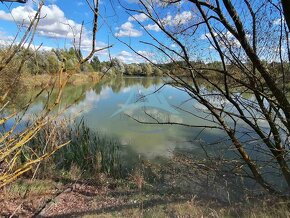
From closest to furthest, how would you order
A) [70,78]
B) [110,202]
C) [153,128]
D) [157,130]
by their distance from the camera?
[70,78] < [110,202] < [157,130] < [153,128]

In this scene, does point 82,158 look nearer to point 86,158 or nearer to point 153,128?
point 86,158

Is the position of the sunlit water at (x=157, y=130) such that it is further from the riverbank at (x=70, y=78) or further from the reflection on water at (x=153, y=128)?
the riverbank at (x=70, y=78)

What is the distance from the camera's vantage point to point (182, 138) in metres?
12.4

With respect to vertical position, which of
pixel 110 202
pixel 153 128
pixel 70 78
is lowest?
pixel 153 128

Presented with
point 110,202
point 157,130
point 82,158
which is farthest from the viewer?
point 157,130

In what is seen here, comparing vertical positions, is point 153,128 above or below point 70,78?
below

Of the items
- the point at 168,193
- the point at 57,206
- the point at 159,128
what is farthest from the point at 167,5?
the point at 159,128

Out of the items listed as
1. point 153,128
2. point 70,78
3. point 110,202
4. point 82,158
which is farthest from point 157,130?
point 70,78

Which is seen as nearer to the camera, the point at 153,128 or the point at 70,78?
the point at 70,78

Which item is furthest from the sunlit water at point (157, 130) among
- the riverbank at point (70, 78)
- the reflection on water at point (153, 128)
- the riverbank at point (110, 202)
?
the riverbank at point (70, 78)

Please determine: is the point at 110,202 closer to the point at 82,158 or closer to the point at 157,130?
the point at 82,158

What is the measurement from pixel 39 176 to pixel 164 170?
3366 mm

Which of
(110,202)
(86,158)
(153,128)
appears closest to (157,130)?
(153,128)

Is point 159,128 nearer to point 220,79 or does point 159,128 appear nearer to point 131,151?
point 131,151
